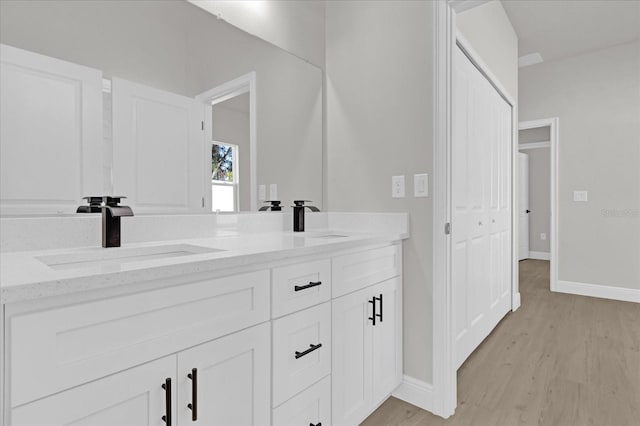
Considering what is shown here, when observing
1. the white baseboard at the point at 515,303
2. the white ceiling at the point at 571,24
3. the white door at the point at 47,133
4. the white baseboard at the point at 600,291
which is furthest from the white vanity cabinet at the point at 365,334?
the white baseboard at the point at 600,291

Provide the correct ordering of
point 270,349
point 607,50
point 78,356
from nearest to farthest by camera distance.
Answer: point 78,356
point 270,349
point 607,50

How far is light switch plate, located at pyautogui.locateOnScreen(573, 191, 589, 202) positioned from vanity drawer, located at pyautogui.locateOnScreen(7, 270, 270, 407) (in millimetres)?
4316

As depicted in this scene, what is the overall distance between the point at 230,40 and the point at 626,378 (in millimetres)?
2880

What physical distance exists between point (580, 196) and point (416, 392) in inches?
137

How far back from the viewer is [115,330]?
77cm

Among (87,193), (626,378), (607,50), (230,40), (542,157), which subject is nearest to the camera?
(87,193)

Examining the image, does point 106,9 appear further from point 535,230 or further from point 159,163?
point 535,230

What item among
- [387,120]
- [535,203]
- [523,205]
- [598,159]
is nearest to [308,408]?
[387,120]

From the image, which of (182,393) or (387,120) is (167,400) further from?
(387,120)

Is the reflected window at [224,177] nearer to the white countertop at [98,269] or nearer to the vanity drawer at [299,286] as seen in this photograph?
the white countertop at [98,269]

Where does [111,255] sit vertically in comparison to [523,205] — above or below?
below

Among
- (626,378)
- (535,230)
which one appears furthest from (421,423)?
(535,230)

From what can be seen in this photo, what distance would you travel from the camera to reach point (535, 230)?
262 inches

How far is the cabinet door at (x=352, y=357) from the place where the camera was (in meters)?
1.39
